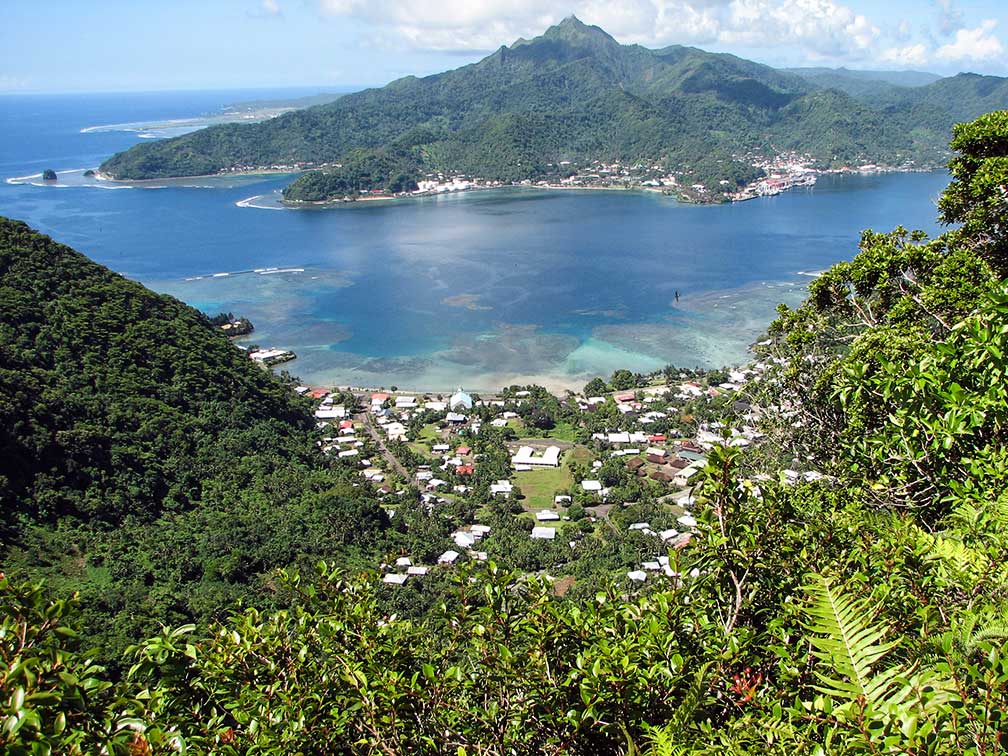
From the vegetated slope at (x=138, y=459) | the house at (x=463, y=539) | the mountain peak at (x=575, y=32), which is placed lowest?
the house at (x=463, y=539)

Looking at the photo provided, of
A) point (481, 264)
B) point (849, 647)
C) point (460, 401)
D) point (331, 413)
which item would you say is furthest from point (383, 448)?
point (481, 264)

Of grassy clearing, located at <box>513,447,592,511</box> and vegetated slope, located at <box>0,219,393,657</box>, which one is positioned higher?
vegetated slope, located at <box>0,219,393,657</box>

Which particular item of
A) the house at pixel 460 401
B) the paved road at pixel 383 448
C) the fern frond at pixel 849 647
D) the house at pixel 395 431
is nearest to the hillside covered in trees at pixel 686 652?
the fern frond at pixel 849 647

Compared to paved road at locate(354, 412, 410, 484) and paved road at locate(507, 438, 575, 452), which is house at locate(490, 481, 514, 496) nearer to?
paved road at locate(354, 412, 410, 484)

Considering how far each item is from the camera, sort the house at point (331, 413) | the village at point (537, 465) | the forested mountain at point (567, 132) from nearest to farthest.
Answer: the village at point (537, 465)
the house at point (331, 413)
the forested mountain at point (567, 132)

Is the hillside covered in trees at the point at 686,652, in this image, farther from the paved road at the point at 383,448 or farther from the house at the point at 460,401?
the house at the point at 460,401

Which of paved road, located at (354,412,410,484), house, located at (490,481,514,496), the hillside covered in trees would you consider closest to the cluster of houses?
house, located at (490,481,514,496)

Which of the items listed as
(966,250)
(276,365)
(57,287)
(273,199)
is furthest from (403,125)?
(966,250)
